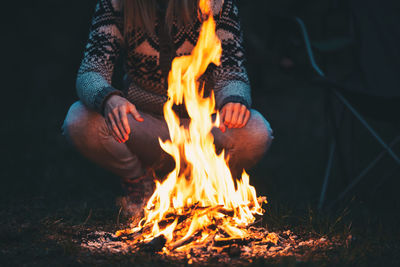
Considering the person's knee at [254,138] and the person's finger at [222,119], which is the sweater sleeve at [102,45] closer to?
the person's finger at [222,119]

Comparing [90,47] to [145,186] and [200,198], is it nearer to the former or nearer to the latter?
[145,186]

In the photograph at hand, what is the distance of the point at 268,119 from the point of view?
4.76 metres

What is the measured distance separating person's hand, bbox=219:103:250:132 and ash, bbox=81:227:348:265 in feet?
1.73

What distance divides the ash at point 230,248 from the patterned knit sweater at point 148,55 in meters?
0.67

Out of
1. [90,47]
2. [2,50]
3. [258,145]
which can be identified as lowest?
[258,145]

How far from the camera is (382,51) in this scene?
117 inches

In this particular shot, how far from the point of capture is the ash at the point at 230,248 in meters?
1.80

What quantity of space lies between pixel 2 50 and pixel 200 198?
4.95m

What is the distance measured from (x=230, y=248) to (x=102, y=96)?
3.03ft

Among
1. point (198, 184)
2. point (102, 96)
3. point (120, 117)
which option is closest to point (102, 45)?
point (102, 96)

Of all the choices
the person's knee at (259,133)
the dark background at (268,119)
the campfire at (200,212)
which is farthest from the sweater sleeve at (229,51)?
the dark background at (268,119)

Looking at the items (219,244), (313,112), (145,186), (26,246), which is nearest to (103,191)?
(145,186)

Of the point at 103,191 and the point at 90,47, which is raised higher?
the point at 90,47

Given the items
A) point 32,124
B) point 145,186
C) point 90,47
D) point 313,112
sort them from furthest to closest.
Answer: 1. point 313,112
2. point 32,124
3. point 145,186
4. point 90,47
